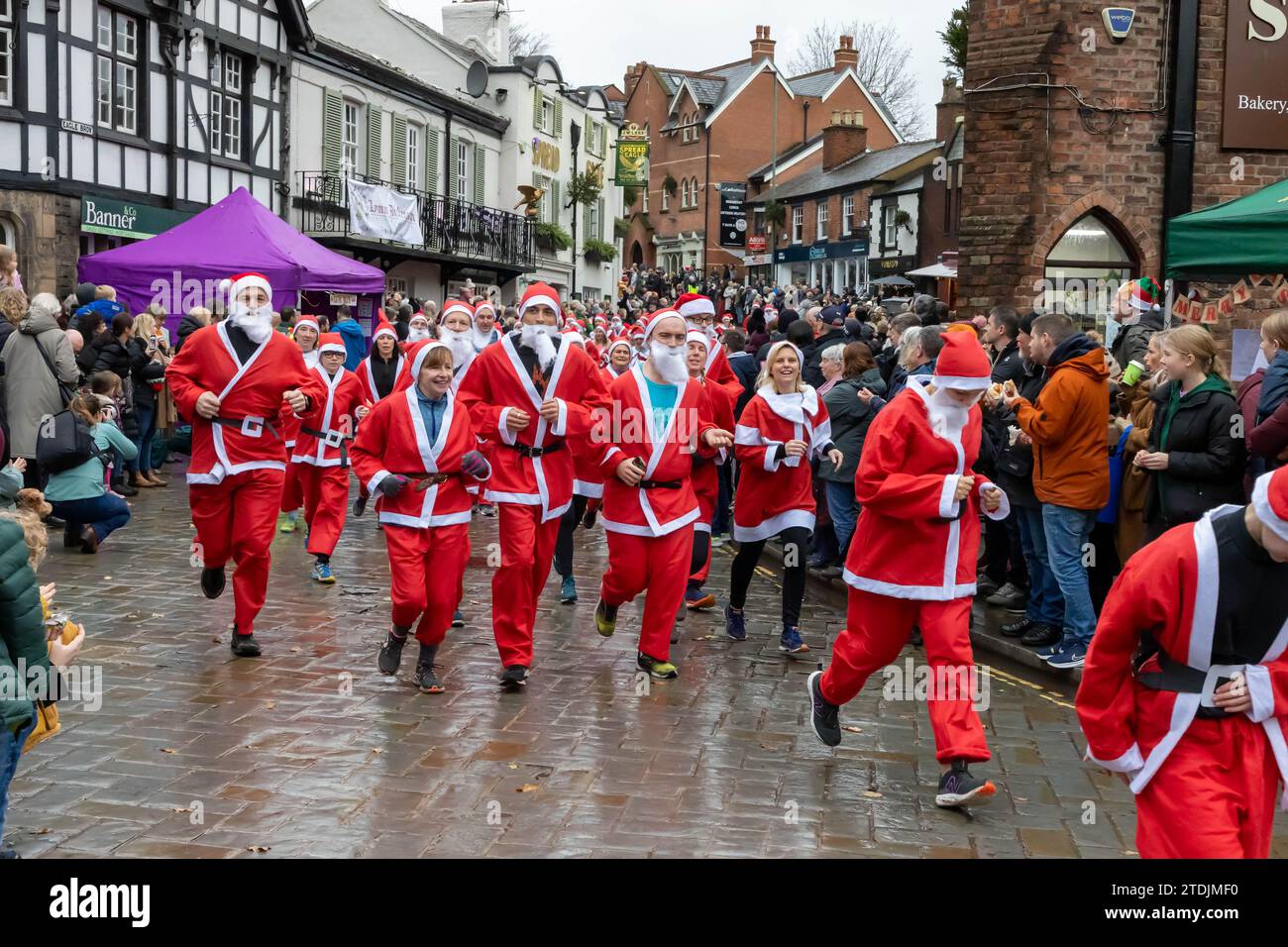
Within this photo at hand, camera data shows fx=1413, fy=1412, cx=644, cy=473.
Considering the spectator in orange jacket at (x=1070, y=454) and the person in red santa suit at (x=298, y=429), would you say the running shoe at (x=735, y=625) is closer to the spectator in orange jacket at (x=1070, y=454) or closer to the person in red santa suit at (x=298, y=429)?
the spectator in orange jacket at (x=1070, y=454)

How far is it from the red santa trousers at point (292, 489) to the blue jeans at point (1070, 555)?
244 inches

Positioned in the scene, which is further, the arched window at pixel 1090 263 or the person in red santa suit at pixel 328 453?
the arched window at pixel 1090 263

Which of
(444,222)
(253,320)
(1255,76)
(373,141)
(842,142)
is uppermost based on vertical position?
(842,142)

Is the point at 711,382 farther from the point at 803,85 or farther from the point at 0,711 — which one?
the point at 803,85

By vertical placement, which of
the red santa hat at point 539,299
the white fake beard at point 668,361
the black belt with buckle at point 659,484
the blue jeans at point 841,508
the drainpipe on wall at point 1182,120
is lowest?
the blue jeans at point 841,508

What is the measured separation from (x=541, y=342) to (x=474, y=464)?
36.1 inches

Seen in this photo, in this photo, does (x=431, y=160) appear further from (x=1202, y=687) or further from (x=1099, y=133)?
(x=1202, y=687)

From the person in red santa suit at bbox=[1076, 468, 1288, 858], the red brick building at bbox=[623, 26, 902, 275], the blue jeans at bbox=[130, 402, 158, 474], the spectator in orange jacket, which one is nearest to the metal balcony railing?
the blue jeans at bbox=[130, 402, 158, 474]

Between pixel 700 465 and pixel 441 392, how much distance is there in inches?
96.5

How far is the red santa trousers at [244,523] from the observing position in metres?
8.40

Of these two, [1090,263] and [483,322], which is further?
[1090,263]

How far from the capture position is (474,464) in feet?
25.3

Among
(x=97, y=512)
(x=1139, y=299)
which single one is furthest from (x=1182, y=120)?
(x=97, y=512)

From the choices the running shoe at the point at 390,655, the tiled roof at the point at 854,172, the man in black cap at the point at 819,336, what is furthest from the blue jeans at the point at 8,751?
the tiled roof at the point at 854,172
